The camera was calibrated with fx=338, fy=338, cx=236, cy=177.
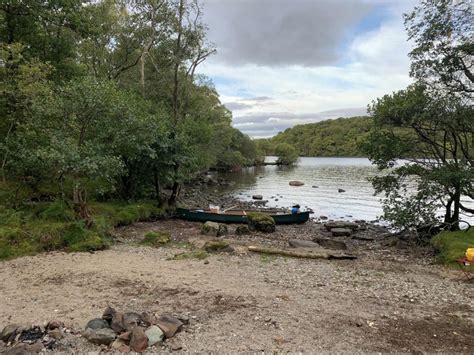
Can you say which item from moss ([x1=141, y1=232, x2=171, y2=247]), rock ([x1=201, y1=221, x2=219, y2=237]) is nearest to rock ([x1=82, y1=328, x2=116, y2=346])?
moss ([x1=141, y1=232, x2=171, y2=247])

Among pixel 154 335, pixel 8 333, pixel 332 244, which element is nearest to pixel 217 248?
pixel 332 244

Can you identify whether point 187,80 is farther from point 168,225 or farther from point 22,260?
point 22,260

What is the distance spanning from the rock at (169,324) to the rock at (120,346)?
702mm

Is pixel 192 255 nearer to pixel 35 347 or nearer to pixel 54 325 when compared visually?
pixel 54 325

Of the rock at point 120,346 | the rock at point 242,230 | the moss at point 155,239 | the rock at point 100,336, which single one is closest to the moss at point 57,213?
the moss at point 155,239

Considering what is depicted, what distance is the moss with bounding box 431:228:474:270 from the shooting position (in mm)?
12820

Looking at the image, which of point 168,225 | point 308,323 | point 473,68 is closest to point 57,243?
point 168,225

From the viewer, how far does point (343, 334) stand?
6668mm

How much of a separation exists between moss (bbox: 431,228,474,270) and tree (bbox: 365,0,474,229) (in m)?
0.76

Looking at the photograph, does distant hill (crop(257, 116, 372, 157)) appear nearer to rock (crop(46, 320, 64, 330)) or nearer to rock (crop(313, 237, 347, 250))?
rock (crop(313, 237, 347, 250))

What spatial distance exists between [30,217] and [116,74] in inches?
737

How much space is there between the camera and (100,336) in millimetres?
6199

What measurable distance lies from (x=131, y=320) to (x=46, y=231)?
8278mm

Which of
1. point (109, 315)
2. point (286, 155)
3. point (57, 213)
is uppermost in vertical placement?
point (286, 155)
